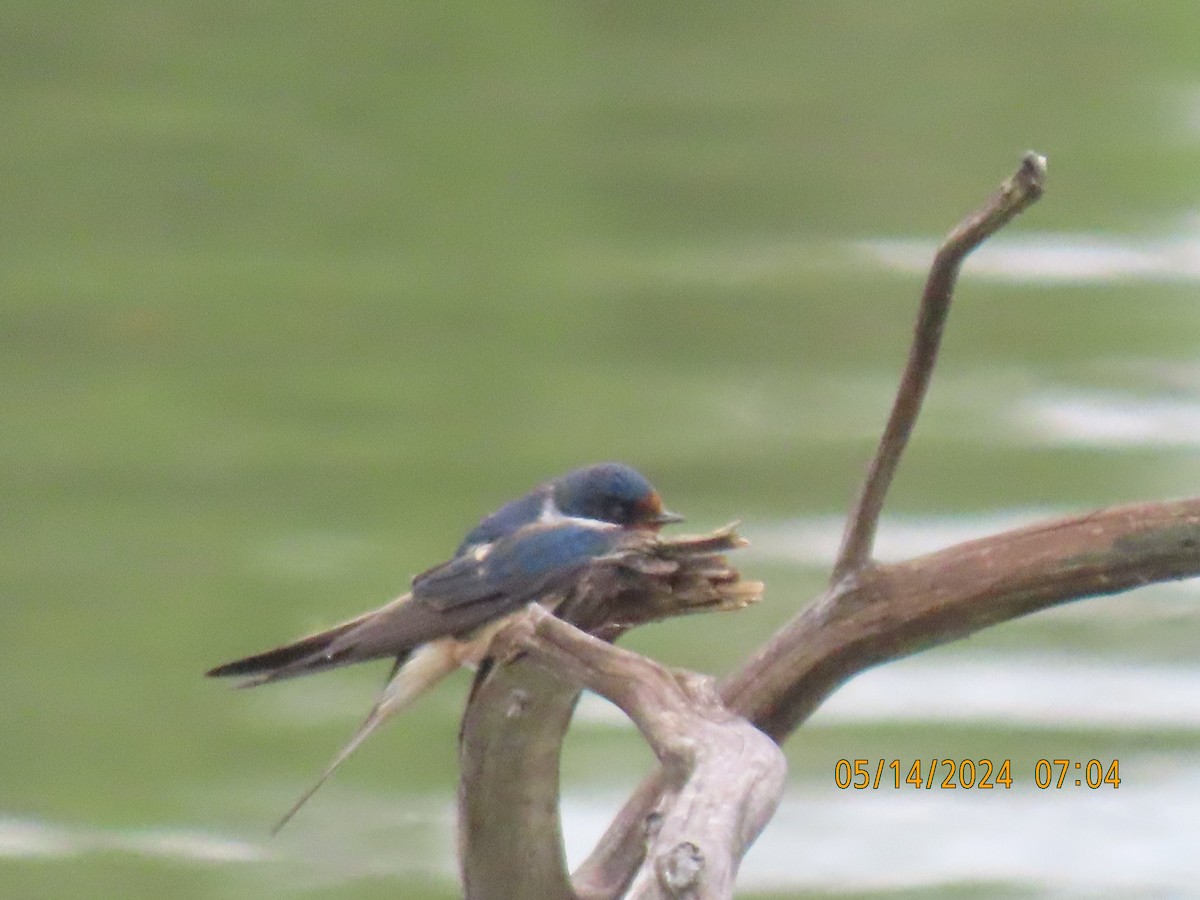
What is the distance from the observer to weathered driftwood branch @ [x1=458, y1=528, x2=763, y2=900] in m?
1.63

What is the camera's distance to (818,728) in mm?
3793

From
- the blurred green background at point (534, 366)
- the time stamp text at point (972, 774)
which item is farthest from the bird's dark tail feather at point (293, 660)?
the time stamp text at point (972, 774)

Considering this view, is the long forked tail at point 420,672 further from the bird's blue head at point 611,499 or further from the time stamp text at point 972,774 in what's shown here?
the time stamp text at point 972,774

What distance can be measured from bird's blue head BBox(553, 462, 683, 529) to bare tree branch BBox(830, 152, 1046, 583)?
0.96ft

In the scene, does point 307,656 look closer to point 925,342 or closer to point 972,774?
point 925,342

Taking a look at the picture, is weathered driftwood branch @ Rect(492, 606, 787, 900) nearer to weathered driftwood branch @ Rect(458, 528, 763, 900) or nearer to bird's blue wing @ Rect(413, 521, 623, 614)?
weathered driftwood branch @ Rect(458, 528, 763, 900)

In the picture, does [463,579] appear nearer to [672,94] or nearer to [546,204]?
[546,204]

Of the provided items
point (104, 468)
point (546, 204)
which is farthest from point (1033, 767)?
point (546, 204)

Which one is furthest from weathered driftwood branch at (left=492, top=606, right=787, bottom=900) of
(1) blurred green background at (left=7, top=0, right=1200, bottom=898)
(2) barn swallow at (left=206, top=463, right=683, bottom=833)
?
(1) blurred green background at (left=7, top=0, right=1200, bottom=898)

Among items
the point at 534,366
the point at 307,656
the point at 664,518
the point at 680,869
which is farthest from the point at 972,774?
the point at 680,869

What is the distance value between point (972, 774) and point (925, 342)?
206 centimetres

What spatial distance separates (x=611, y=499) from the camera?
2016 mm

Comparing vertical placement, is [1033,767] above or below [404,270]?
below

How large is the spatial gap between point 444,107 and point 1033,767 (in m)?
2.74
